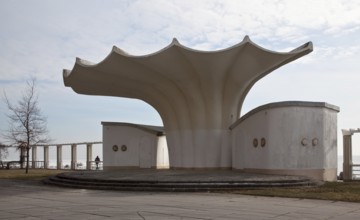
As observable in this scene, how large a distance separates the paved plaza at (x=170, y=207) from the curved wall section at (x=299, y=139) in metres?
7.58

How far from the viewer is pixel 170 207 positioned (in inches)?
515

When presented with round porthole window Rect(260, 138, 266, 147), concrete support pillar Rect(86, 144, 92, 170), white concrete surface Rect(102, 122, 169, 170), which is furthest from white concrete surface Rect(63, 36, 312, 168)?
concrete support pillar Rect(86, 144, 92, 170)

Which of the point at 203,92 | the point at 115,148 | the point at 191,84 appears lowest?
the point at 115,148

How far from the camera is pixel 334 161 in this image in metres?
24.8

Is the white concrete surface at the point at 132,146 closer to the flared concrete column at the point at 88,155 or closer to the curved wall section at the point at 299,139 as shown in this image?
the flared concrete column at the point at 88,155

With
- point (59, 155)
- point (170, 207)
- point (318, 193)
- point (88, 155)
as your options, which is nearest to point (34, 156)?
point (59, 155)

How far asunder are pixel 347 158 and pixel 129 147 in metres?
15.1

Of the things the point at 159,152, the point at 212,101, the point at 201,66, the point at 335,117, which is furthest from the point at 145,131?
the point at 335,117

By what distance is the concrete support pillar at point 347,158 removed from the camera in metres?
27.8

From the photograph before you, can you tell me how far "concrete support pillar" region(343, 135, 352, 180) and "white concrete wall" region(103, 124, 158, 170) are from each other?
1286cm

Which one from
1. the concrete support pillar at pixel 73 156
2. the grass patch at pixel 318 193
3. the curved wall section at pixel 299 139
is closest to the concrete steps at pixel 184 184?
the grass patch at pixel 318 193

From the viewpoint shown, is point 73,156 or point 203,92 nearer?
point 203,92

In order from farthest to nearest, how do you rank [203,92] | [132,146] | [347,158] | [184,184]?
[132,146], [203,92], [347,158], [184,184]

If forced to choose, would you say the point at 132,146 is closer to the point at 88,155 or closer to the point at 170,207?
the point at 88,155
